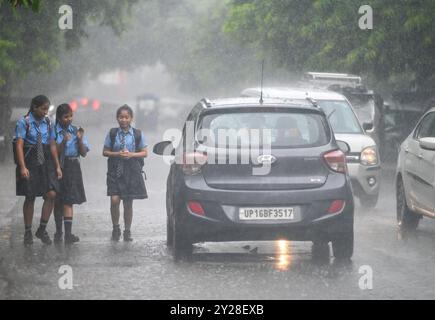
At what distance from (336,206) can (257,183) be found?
786 mm

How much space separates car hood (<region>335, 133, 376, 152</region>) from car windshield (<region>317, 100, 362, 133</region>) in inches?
12.6

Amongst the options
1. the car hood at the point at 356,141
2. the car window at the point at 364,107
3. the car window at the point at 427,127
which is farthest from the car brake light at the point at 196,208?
the car window at the point at 364,107

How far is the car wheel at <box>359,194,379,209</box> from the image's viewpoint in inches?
661

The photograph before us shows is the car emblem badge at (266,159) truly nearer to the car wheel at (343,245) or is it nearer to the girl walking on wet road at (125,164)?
the car wheel at (343,245)

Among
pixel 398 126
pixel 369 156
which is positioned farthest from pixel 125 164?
pixel 398 126

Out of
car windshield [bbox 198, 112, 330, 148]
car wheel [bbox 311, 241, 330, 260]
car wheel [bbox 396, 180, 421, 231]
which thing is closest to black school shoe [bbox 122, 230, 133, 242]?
car wheel [bbox 311, 241, 330, 260]

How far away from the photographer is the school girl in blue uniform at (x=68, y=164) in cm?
1238

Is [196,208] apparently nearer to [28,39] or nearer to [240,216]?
[240,216]

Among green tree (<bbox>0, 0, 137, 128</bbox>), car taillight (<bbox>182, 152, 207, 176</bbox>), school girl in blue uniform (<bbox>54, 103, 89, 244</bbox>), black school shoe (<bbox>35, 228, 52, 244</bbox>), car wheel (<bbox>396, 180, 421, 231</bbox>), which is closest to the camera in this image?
car taillight (<bbox>182, 152, 207, 176</bbox>)

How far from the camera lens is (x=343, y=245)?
10.7 meters

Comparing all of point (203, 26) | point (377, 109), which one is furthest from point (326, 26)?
point (203, 26)

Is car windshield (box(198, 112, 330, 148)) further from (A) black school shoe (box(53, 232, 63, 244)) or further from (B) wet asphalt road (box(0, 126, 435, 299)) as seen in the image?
(A) black school shoe (box(53, 232, 63, 244))

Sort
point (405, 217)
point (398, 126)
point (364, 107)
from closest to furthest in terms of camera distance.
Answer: point (405, 217)
point (364, 107)
point (398, 126)

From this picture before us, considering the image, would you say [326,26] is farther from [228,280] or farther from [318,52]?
[228,280]
